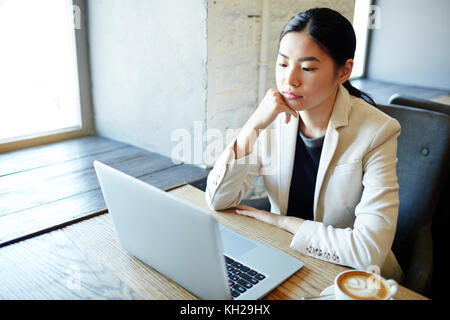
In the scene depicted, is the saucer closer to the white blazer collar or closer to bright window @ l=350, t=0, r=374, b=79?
the white blazer collar

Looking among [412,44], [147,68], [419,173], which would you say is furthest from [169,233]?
[412,44]

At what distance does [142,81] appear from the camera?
6.93ft

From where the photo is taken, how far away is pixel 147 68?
2064mm

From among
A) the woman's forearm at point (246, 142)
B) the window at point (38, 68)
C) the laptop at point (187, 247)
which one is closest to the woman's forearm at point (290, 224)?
the laptop at point (187, 247)

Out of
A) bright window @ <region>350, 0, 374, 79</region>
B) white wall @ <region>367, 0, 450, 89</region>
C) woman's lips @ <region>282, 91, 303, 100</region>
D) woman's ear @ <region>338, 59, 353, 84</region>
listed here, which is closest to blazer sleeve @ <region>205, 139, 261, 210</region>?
woman's lips @ <region>282, 91, 303, 100</region>

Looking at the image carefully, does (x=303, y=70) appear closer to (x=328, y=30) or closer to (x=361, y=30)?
(x=328, y=30)

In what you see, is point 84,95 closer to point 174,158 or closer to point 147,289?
point 174,158

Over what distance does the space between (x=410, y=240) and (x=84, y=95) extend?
1750 millimetres

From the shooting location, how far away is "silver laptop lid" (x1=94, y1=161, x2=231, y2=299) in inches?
28.6

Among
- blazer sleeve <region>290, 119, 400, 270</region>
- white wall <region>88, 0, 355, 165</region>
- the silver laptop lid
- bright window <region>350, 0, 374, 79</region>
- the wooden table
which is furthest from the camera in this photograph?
bright window <region>350, 0, 374, 79</region>

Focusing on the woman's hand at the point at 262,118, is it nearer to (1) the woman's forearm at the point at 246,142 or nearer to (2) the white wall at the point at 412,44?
(1) the woman's forearm at the point at 246,142

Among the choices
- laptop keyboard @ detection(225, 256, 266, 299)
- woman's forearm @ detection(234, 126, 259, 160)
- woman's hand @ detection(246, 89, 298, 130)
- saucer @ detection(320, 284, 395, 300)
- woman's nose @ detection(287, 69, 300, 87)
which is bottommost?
laptop keyboard @ detection(225, 256, 266, 299)

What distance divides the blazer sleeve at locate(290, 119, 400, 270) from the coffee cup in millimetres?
178
